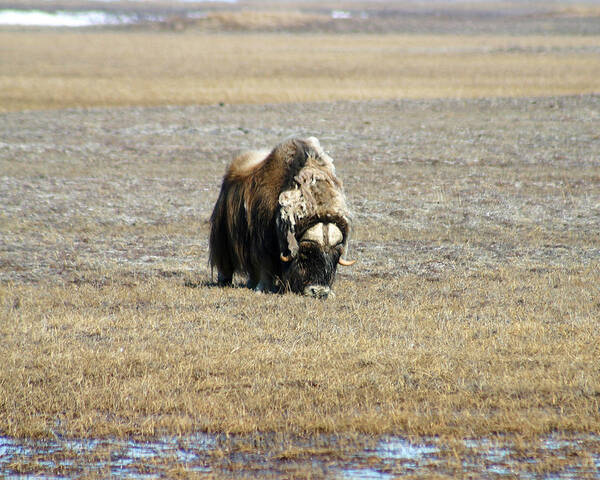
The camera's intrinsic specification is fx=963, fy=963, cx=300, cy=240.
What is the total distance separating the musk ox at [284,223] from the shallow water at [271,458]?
3585 mm

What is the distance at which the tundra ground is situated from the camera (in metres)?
6.00

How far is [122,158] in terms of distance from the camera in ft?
67.2

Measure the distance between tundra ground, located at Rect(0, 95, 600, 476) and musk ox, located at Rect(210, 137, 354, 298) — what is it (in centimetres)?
31

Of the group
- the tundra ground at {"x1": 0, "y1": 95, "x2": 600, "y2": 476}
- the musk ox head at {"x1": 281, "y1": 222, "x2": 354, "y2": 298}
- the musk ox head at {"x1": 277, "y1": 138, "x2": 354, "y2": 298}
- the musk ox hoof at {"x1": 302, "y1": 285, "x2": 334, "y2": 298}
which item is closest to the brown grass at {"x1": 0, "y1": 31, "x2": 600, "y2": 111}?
the tundra ground at {"x1": 0, "y1": 95, "x2": 600, "y2": 476}

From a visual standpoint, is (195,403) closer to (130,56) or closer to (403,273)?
(403,273)

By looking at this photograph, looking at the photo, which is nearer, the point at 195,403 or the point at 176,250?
the point at 195,403

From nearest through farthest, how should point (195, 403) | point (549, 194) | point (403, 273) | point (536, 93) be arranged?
1. point (195, 403)
2. point (403, 273)
3. point (549, 194)
4. point (536, 93)

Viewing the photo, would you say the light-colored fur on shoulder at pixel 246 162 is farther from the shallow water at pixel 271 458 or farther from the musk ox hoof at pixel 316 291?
the shallow water at pixel 271 458

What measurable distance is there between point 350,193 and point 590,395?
10.2 meters

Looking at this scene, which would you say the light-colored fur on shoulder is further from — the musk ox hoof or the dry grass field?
the musk ox hoof

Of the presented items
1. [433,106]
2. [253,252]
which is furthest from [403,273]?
[433,106]

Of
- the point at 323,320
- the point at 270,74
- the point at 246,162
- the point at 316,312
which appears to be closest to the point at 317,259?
the point at 316,312

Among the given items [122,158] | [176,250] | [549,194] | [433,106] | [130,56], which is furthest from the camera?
[130,56]

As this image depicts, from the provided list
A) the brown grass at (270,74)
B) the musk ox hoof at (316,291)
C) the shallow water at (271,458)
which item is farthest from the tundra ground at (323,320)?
the brown grass at (270,74)
